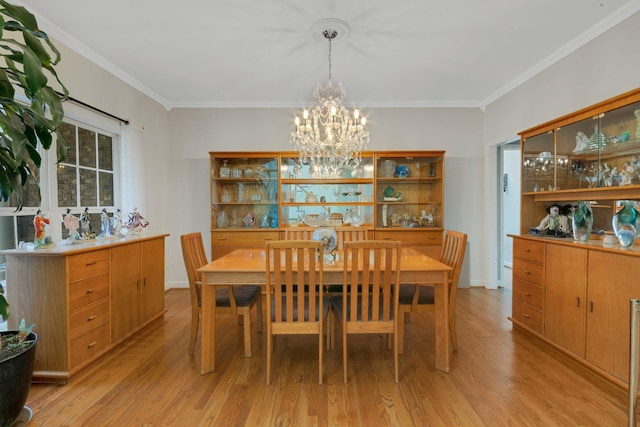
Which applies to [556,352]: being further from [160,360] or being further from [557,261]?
[160,360]

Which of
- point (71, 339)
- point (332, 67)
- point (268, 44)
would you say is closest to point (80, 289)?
point (71, 339)

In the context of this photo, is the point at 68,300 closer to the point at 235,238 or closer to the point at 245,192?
the point at 235,238

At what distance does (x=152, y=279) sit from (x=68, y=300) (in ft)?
3.66

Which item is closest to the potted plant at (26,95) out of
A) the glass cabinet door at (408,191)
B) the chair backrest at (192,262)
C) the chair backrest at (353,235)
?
the chair backrest at (192,262)

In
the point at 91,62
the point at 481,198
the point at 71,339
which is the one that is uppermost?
the point at 91,62

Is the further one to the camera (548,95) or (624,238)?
(548,95)

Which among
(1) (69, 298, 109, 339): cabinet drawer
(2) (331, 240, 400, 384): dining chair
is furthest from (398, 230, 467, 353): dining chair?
(1) (69, 298, 109, 339): cabinet drawer

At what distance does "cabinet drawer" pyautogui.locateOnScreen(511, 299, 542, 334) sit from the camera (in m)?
2.90

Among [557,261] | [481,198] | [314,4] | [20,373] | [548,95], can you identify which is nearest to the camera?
[20,373]

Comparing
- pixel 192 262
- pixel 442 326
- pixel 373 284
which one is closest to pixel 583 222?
pixel 442 326

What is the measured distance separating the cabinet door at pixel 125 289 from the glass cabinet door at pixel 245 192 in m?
1.58

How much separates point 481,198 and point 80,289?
4.78 metres

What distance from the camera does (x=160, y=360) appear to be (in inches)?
102

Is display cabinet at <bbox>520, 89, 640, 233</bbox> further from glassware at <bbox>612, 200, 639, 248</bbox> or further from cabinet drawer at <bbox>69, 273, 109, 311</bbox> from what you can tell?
cabinet drawer at <bbox>69, 273, 109, 311</bbox>
